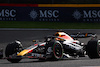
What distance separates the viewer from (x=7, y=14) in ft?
85.9

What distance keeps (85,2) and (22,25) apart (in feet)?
21.9

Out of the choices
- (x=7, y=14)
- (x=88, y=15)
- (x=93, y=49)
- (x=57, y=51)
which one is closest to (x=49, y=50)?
(x=57, y=51)

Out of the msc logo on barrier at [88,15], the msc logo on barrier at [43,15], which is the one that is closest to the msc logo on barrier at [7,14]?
→ the msc logo on barrier at [43,15]

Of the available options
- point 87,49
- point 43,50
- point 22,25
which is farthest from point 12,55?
point 22,25

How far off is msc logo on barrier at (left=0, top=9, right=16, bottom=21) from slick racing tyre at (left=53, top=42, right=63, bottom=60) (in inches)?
635

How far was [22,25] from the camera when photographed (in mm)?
26141

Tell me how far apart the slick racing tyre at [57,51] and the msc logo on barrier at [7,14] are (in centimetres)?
1612

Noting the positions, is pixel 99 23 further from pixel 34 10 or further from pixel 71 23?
pixel 34 10

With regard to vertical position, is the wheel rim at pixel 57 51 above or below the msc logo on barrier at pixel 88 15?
above

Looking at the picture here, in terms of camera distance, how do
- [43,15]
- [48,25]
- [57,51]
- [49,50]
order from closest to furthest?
[49,50] → [57,51] → [48,25] → [43,15]

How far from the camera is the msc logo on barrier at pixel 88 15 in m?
26.7

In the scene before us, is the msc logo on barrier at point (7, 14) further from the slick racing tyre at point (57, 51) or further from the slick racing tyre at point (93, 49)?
the slick racing tyre at point (93, 49)

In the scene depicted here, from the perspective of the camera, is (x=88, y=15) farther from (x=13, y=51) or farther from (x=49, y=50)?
(x=13, y=51)

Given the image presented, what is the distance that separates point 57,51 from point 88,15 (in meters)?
16.6
